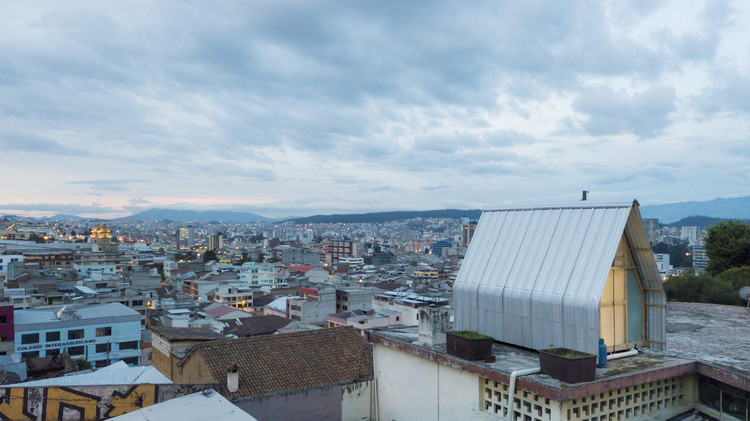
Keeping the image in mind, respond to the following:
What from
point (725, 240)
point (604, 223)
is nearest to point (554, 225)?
point (604, 223)

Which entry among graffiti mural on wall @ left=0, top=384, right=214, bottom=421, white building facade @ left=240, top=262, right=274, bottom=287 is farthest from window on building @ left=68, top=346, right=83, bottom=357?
white building facade @ left=240, top=262, right=274, bottom=287

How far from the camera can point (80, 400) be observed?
11250mm

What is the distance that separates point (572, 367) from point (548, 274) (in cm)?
204

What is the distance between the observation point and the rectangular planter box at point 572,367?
7148mm

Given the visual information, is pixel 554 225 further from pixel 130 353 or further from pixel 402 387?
pixel 130 353

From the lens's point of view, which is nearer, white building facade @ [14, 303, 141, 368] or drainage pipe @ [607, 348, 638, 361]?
drainage pipe @ [607, 348, 638, 361]

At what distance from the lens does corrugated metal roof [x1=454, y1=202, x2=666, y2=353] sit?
26.9 feet

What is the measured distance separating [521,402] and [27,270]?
249 feet

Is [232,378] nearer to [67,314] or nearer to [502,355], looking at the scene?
[502,355]

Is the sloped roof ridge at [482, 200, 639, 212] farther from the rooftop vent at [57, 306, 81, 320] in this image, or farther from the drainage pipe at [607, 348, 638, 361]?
the rooftop vent at [57, 306, 81, 320]

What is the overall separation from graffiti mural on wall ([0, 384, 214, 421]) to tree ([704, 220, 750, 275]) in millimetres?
31702

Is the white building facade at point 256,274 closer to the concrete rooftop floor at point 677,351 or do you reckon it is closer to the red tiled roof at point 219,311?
the red tiled roof at point 219,311

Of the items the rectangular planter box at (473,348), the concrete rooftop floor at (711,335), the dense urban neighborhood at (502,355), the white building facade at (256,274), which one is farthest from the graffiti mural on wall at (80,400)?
the white building facade at (256,274)

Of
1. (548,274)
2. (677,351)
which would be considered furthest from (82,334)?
(677,351)
